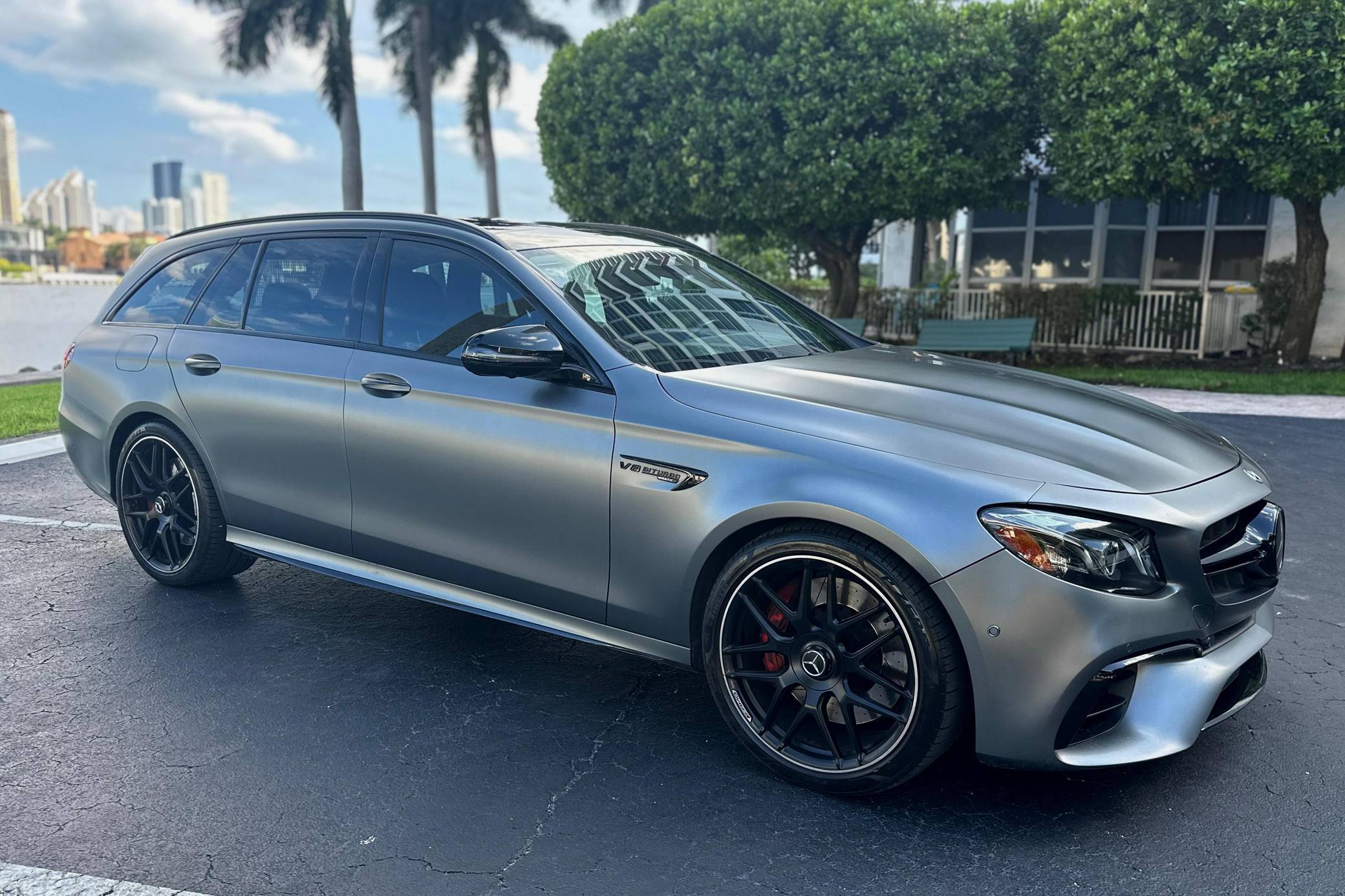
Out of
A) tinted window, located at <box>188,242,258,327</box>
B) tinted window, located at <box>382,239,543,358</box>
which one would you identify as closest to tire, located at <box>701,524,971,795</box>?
tinted window, located at <box>382,239,543,358</box>

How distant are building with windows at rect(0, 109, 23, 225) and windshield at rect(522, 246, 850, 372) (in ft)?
582

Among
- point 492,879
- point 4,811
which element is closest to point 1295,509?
point 492,879

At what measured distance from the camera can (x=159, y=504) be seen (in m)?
4.91

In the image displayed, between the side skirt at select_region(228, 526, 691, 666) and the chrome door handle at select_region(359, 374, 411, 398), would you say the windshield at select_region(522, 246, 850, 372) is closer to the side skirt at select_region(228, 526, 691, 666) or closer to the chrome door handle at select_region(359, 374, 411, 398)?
the chrome door handle at select_region(359, 374, 411, 398)

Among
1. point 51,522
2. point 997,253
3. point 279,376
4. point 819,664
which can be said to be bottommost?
point 51,522

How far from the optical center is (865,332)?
1859 centimetres

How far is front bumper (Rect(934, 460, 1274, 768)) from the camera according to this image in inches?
104

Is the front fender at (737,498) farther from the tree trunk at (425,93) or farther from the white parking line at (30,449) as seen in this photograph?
the tree trunk at (425,93)

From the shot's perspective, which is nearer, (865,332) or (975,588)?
(975,588)

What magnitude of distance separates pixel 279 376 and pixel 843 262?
1466 cm

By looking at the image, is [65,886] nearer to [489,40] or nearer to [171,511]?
[171,511]

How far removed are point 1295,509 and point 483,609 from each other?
5.41 m

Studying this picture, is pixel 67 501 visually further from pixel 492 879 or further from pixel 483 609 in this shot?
pixel 492 879

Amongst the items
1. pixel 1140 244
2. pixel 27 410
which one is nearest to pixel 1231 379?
pixel 1140 244
